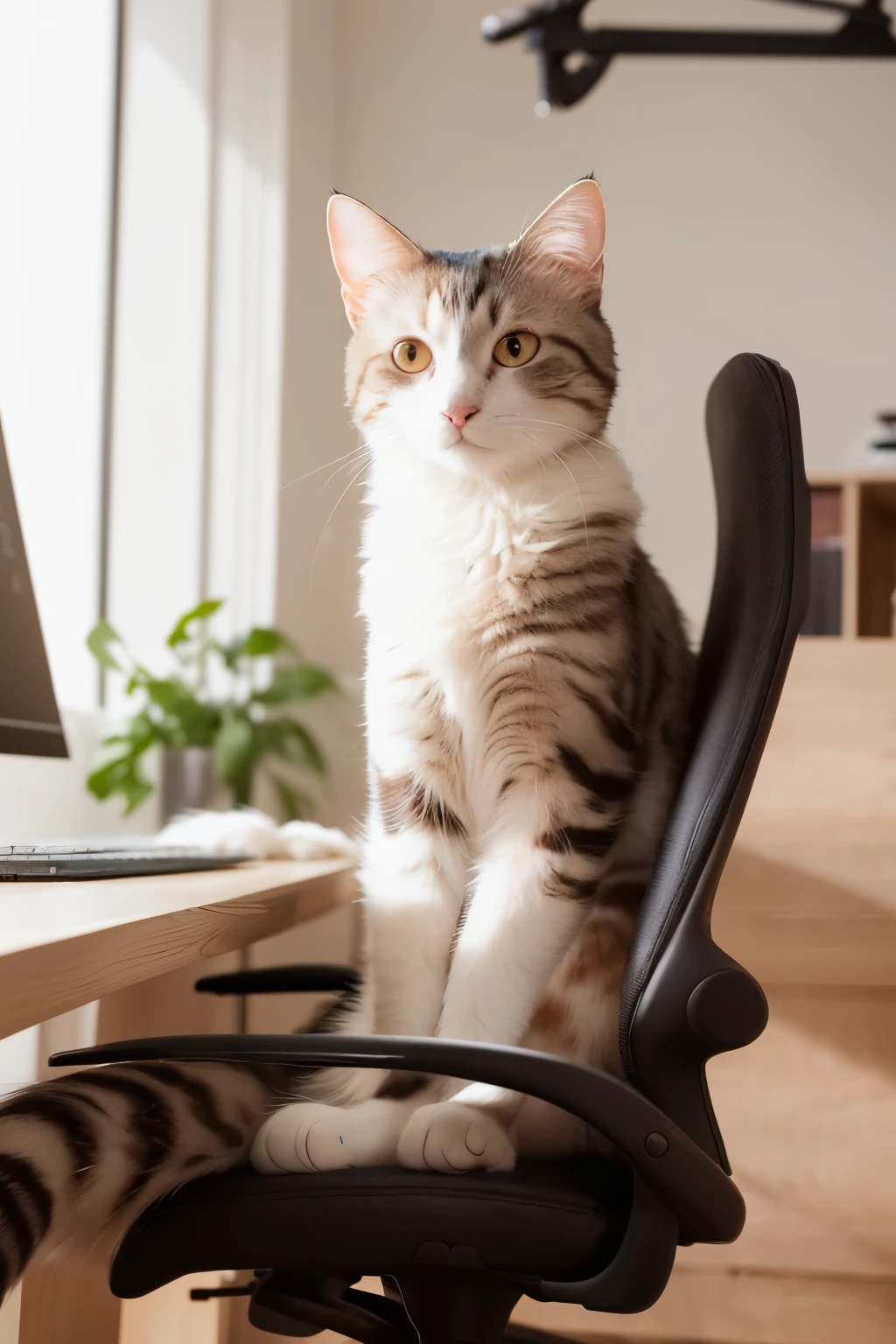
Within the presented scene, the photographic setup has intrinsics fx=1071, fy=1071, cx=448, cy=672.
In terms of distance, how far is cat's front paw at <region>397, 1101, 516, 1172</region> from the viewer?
784 millimetres

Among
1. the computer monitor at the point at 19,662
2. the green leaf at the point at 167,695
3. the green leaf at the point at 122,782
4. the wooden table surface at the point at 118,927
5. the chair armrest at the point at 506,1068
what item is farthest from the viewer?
the green leaf at the point at 167,695

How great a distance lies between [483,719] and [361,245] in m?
0.54

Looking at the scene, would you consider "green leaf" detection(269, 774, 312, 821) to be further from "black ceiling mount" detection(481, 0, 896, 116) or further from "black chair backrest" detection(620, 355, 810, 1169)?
"black chair backrest" detection(620, 355, 810, 1169)

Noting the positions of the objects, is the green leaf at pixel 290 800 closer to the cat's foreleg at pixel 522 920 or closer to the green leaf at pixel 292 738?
the green leaf at pixel 292 738

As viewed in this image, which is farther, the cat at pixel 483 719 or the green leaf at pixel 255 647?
the green leaf at pixel 255 647

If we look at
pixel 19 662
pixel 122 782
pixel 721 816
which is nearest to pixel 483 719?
pixel 721 816

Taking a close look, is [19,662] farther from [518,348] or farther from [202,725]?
[202,725]

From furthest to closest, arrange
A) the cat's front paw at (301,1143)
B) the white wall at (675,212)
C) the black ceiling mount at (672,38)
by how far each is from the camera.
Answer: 1. the white wall at (675,212)
2. the black ceiling mount at (672,38)
3. the cat's front paw at (301,1143)

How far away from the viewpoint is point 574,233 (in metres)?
1.10

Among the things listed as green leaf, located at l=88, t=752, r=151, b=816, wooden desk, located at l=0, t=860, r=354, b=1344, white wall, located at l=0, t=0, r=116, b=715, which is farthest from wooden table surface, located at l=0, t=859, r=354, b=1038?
white wall, located at l=0, t=0, r=116, b=715

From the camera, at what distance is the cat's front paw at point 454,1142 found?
0.78m

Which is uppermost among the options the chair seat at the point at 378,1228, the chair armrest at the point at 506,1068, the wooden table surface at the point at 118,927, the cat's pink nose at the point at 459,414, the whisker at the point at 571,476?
the cat's pink nose at the point at 459,414

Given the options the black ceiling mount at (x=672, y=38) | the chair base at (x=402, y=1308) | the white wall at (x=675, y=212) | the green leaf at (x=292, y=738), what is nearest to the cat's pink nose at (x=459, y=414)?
the chair base at (x=402, y=1308)

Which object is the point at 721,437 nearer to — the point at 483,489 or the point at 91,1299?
the point at 483,489
